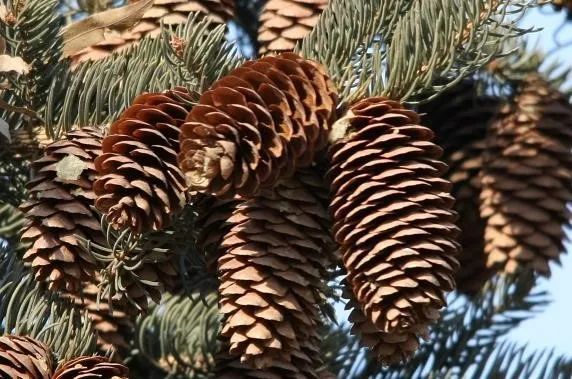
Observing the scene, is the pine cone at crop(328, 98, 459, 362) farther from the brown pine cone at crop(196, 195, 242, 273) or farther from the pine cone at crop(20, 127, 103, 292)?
the pine cone at crop(20, 127, 103, 292)

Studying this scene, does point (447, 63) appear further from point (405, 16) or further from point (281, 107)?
point (281, 107)

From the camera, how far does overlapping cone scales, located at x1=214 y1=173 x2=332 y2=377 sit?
1.11 m

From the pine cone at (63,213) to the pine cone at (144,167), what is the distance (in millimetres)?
87

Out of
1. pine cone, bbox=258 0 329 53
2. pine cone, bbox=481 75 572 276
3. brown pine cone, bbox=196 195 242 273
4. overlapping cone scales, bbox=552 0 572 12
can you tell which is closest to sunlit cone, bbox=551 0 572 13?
overlapping cone scales, bbox=552 0 572 12

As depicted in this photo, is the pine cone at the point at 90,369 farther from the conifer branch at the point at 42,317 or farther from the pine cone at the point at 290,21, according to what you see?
the pine cone at the point at 290,21

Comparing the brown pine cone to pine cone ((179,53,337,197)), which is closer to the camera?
pine cone ((179,53,337,197))

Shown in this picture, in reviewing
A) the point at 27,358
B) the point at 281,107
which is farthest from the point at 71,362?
the point at 281,107

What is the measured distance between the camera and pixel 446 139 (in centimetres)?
174

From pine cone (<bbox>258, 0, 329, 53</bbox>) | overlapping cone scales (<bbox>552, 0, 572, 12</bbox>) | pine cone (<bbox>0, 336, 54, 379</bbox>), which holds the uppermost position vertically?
overlapping cone scales (<bbox>552, 0, 572, 12</bbox>)

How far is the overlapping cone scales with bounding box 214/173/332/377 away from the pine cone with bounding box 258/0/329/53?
369mm

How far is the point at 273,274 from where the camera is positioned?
1128 millimetres

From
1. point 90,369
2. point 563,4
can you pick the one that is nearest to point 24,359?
point 90,369

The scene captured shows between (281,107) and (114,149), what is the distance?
0.55 ft

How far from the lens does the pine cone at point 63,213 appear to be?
1157mm
